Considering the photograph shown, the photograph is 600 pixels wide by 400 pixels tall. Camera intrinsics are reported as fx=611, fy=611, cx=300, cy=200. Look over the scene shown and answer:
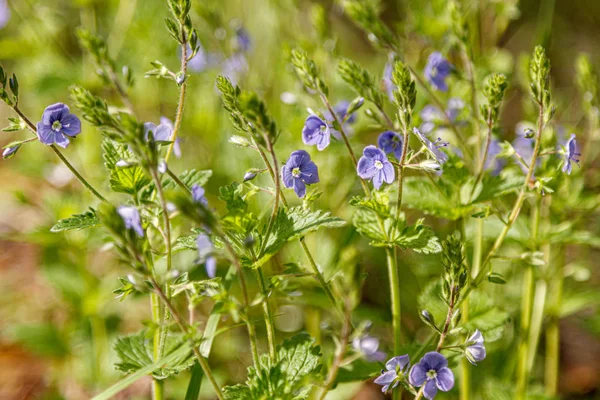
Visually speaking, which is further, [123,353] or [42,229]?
[42,229]

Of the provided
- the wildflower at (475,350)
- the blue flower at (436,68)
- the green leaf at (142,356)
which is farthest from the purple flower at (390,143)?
the green leaf at (142,356)

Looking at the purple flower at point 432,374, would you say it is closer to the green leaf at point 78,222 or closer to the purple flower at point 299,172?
the purple flower at point 299,172

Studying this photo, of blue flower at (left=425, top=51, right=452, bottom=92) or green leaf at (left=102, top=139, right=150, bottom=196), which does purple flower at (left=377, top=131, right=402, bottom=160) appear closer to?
blue flower at (left=425, top=51, right=452, bottom=92)

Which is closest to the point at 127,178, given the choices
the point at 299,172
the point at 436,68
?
the point at 299,172

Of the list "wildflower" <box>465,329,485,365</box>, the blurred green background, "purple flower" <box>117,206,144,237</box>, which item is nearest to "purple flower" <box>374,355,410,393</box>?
"wildflower" <box>465,329,485,365</box>

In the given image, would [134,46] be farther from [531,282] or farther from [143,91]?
[531,282]

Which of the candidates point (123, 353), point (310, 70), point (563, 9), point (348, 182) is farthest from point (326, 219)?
point (563, 9)

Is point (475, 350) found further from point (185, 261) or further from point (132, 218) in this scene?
point (185, 261)
